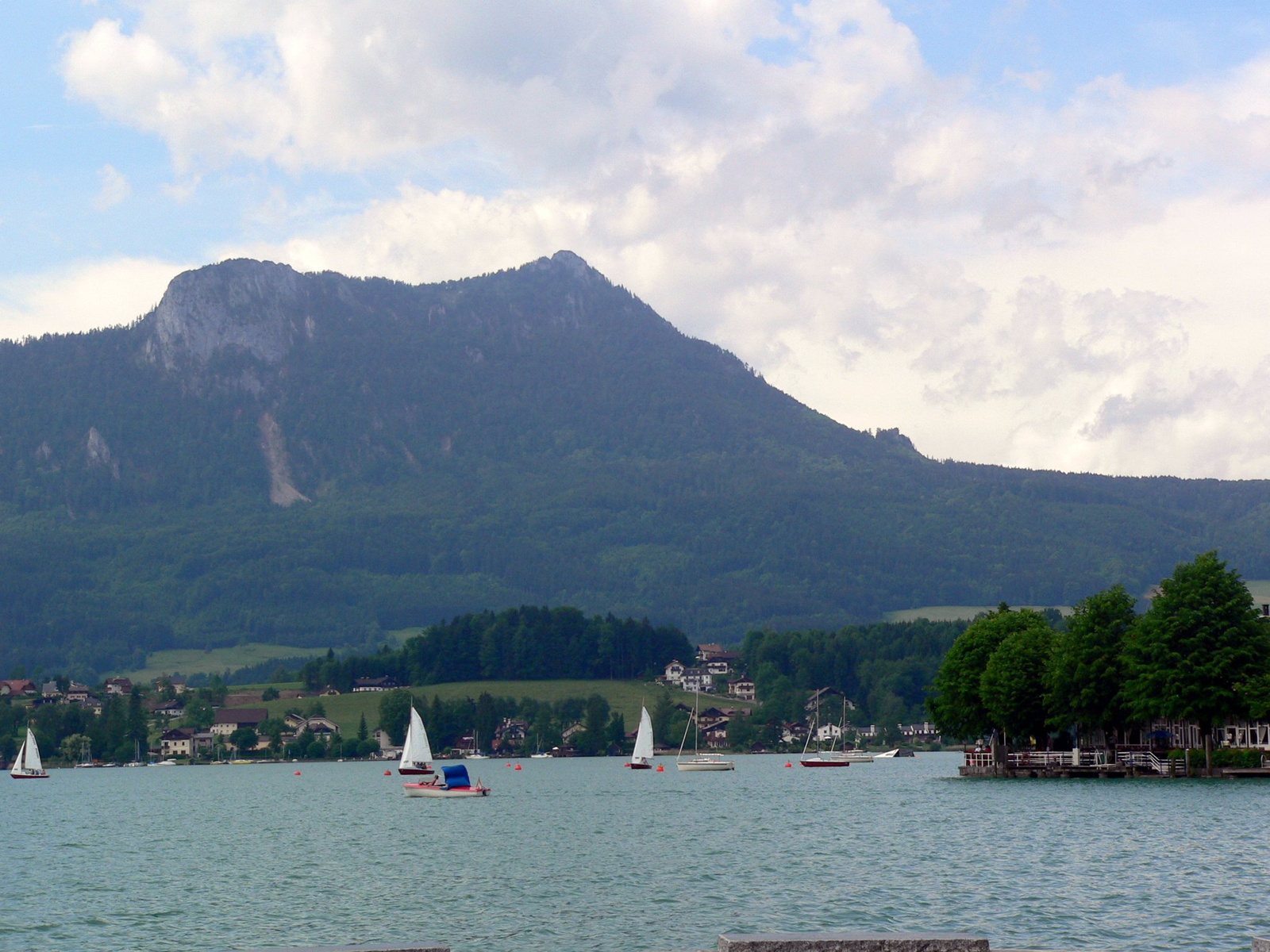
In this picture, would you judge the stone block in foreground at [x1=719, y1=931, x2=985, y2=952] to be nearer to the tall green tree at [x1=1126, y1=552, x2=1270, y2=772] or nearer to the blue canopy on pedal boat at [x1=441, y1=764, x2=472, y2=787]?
the tall green tree at [x1=1126, y1=552, x2=1270, y2=772]

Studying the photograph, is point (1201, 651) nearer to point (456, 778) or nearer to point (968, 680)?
point (968, 680)

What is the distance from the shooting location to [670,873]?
254 ft

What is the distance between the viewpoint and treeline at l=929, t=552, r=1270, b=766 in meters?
130

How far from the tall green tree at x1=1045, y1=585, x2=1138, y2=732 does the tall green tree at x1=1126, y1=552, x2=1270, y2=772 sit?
573 centimetres

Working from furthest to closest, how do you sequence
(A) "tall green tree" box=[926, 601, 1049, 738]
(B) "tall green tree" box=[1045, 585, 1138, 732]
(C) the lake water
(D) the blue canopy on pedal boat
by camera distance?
(D) the blue canopy on pedal boat → (A) "tall green tree" box=[926, 601, 1049, 738] → (B) "tall green tree" box=[1045, 585, 1138, 732] → (C) the lake water

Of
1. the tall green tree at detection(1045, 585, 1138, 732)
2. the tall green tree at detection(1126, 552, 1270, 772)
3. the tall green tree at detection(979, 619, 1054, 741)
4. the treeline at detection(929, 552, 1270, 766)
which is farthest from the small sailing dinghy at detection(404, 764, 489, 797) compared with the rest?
the tall green tree at detection(1126, 552, 1270, 772)

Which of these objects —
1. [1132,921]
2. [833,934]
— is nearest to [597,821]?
[1132,921]

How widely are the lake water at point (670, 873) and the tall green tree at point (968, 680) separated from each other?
63.1ft

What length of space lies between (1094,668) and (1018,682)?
9884 mm

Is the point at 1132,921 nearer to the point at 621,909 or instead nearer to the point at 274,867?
the point at 621,909

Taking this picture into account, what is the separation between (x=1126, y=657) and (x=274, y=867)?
77.7 metres

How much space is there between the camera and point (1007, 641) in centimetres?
15638

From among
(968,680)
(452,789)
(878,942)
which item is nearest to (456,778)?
(452,789)

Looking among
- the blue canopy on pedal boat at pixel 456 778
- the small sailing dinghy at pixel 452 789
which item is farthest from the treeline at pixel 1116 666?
the blue canopy on pedal boat at pixel 456 778
